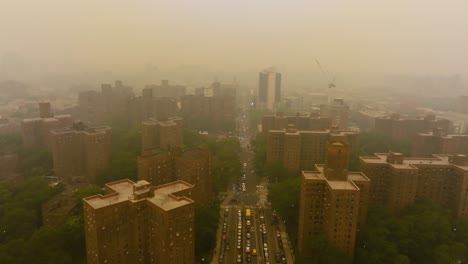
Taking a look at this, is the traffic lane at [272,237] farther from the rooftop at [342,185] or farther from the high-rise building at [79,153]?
the high-rise building at [79,153]

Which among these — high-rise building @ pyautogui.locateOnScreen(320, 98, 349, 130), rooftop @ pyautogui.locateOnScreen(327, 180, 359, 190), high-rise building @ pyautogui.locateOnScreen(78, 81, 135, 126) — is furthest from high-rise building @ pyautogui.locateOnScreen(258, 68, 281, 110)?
rooftop @ pyautogui.locateOnScreen(327, 180, 359, 190)

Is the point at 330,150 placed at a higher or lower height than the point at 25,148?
higher

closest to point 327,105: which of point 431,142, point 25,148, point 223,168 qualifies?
point 431,142

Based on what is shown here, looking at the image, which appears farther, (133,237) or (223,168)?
(223,168)

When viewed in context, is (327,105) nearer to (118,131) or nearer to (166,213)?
(118,131)

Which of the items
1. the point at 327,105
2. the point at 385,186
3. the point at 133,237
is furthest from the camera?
the point at 327,105

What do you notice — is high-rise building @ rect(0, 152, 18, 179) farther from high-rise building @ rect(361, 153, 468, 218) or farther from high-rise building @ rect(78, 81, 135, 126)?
high-rise building @ rect(361, 153, 468, 218)

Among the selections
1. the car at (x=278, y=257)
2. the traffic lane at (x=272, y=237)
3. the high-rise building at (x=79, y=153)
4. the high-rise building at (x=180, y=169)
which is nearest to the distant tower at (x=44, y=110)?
the high-rise building at (x=79, y=153)

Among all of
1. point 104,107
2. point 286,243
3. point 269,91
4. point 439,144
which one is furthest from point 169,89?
point 286,243
